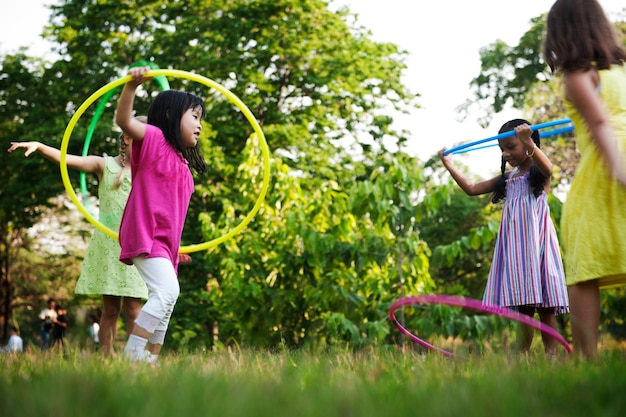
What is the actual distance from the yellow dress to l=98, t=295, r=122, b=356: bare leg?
312cm

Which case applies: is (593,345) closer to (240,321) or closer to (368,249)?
(368,249)

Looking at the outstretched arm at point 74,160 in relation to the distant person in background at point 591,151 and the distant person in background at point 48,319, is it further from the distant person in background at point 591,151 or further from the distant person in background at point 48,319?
the distant person in background at point 48,319

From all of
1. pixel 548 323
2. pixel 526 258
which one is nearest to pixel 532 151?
pixel 526 258

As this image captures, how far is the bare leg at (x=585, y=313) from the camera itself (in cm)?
346

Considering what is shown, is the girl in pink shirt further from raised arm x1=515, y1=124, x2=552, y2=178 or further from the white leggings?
raised arm x1=515, y1=124, x2=552, y2=178

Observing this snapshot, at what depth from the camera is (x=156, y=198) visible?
4.27 m

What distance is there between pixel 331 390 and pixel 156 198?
2.35 meters

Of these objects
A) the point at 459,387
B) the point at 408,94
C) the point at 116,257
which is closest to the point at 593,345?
the point at 459,387

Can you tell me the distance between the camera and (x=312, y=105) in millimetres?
20547

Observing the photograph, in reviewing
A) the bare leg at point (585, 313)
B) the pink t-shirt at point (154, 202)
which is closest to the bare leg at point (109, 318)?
the pink t-shirt at point (154, 202)

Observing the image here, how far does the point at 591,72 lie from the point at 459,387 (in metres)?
1.83

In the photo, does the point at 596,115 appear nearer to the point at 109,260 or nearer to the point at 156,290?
the point at 156,290

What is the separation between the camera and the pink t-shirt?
4188 mm

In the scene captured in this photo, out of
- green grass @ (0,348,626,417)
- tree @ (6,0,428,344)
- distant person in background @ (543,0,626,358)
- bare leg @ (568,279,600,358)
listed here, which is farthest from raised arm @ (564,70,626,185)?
tree @ (6,0,428,344)
